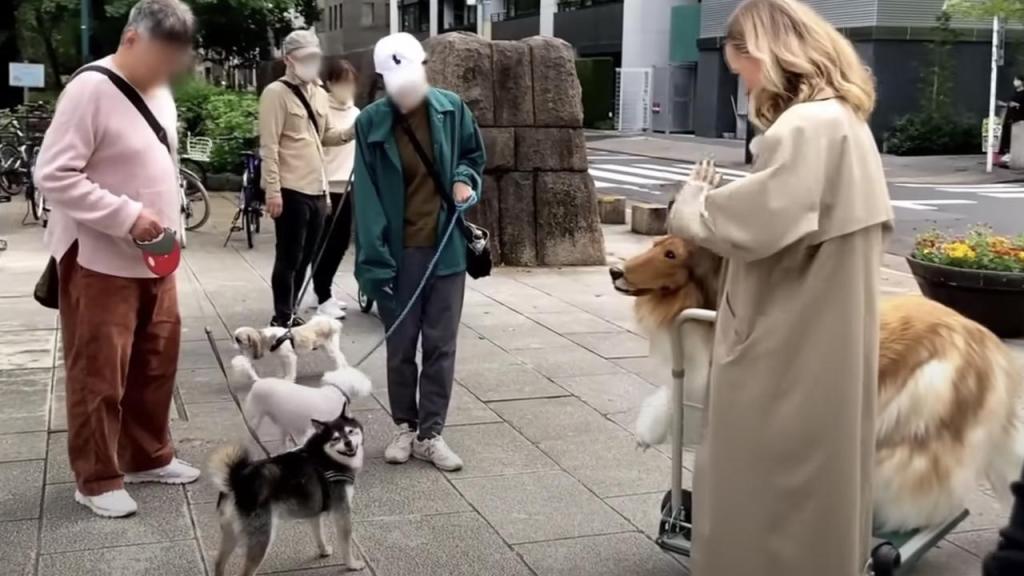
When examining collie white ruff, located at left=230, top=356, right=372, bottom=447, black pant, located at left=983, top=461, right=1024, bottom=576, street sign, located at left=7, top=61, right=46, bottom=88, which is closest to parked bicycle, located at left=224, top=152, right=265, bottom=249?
collie white ruff, located at left=230, top=356, right=372, bottom=447

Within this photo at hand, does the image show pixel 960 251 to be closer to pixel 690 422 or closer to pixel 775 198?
pixel 690 422

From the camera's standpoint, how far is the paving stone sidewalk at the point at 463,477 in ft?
13.4

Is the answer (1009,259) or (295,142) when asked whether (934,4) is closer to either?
(1009,259)

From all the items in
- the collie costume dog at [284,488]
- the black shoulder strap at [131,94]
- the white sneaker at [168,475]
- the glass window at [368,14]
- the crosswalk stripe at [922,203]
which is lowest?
the white sneaker at [168,475]

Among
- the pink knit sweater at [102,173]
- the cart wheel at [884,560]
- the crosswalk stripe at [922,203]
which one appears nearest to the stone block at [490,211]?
the pink knit sweater at [102,173]

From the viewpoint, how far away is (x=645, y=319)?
13.2 ft

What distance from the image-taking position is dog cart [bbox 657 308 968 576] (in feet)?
12.2

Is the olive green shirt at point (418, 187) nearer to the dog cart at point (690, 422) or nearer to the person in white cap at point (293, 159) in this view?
the dog cart at point (690, 422)

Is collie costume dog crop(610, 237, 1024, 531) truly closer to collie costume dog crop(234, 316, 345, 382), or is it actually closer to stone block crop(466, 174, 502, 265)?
collie costume dog crop(234, 316, 345, 382)

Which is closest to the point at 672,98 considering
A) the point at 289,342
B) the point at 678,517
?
the point at 289,342

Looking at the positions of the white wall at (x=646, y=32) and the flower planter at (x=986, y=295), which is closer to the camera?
the flower planter at (x=986, y=295)

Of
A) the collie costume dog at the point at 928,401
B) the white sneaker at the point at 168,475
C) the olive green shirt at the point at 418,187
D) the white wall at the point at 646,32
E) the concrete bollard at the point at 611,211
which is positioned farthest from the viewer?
the white wall at the point at 646,32

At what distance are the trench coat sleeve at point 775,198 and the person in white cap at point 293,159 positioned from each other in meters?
4.92

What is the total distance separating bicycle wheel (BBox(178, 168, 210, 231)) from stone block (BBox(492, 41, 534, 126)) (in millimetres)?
4329
